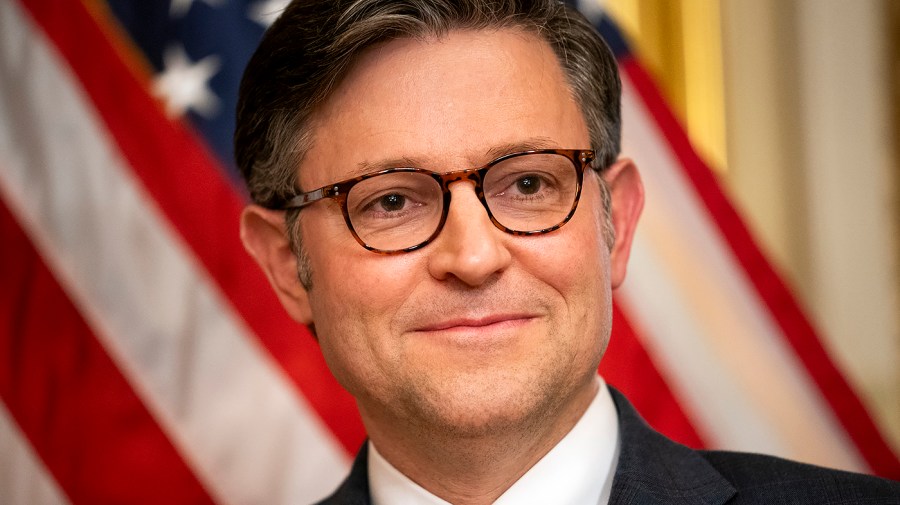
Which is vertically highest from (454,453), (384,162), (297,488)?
(384,162)

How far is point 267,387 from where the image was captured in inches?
99.5

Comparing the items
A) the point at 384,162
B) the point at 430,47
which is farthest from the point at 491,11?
the point at 384,162

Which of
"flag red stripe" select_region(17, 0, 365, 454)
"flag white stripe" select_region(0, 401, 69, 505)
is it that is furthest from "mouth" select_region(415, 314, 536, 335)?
"flag white stripe" select_region(0, 401, 69, 505)

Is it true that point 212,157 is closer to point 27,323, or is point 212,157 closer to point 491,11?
point 27,323

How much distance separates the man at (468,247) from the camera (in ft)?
4.76

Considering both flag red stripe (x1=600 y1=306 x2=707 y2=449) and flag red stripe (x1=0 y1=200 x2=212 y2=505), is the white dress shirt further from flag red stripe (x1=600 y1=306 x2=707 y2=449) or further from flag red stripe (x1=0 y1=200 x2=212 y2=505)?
flag red stripe (x1=0 y1=200 x2=212 y2=505)

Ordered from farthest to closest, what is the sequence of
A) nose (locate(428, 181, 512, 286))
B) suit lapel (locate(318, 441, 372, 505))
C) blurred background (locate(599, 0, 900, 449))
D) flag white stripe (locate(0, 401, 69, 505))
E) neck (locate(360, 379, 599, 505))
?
1. blurred background (locate(599, 0, 900, 449))
2. flag white stripe (locate(0, 401, 69, 505))
3. suit lapel (locate(318, 441, 372, 505))
4. neck (locate(360, 379, 599, 505))
5. nose (locate(428, 181, 512, 286))

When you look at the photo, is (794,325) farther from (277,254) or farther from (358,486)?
(277,254)

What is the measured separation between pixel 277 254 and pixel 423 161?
1.58ft

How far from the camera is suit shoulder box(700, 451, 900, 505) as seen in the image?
5.10 ft

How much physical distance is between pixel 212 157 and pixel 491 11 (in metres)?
1.23

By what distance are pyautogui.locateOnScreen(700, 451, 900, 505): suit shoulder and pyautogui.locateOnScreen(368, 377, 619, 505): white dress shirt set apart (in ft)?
0.74

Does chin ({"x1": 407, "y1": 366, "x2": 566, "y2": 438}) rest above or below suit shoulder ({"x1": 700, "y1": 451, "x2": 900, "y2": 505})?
above

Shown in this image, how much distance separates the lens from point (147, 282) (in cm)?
252
